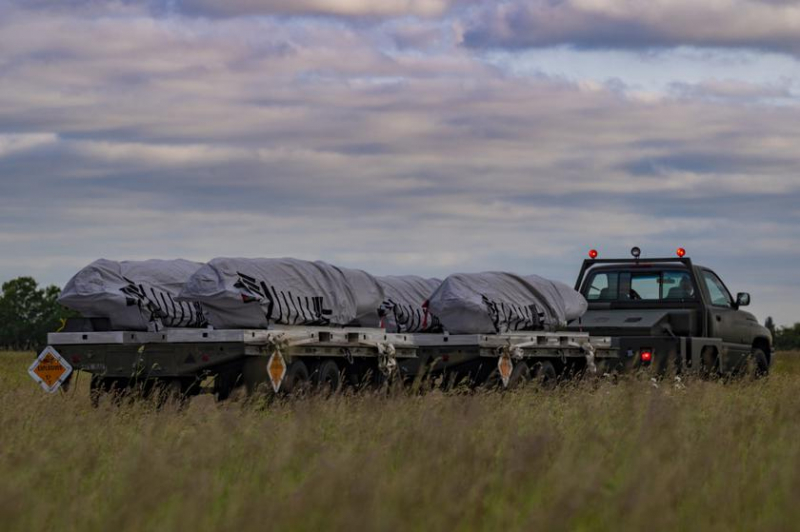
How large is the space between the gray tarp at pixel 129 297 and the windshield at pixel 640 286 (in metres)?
8.06

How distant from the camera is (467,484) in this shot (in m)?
7.84

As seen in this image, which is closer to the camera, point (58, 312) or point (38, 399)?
point (38, 399)

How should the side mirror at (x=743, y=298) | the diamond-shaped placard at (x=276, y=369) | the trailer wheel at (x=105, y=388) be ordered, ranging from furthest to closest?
the side mirror at (x=743, y=298) → the trailer wheel at (x=105, y=388) → the diamond-shaped placard at (x=276, y=369)

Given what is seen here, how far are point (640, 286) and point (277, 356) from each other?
→ 27.6 ft

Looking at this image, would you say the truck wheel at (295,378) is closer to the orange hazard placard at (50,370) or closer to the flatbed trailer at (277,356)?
the flatbed trailer at (277,356)

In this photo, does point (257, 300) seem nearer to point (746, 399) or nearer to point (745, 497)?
point (746, 399)

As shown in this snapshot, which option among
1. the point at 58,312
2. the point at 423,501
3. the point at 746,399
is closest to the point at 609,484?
the point at 423,501

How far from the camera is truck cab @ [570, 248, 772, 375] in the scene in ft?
66.4

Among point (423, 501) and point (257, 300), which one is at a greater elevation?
point (257, 300)

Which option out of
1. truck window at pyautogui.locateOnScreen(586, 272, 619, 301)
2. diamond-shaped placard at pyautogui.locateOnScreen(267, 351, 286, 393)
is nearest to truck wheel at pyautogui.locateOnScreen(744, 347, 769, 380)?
truck window at pyautogui.locateOnScreen(586, 272, 619, 301)

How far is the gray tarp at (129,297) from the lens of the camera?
15.2 meters

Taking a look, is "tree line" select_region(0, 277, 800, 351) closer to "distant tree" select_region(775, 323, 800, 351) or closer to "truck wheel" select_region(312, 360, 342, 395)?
"distant tree" select_region(775, 323, 800, 351)

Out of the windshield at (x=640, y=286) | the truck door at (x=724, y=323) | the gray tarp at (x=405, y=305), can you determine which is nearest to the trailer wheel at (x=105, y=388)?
the gray tarp at (x=405, y=305)

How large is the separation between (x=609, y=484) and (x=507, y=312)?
34.3 feet
